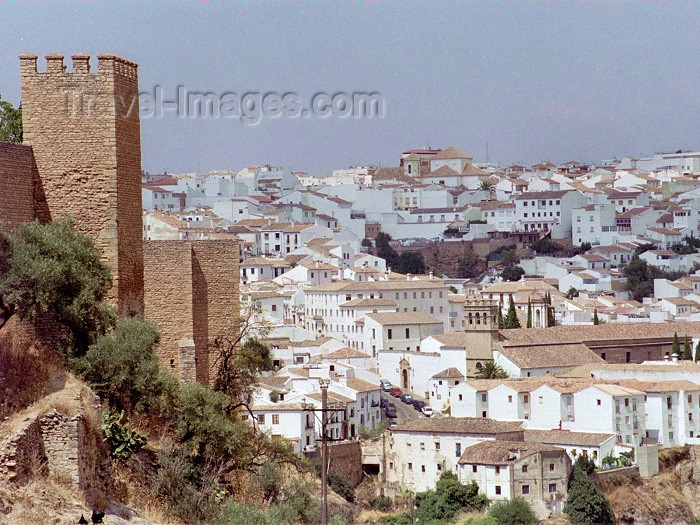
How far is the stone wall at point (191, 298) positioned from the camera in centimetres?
1582

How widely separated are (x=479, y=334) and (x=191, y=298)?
44920 millimetres

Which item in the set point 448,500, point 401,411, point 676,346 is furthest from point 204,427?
point 676,346

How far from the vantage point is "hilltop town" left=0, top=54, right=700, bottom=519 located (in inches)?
533

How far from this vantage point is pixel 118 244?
44.2ft

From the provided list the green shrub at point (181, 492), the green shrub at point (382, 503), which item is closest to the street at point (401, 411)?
the green shrub at point (382, 503)

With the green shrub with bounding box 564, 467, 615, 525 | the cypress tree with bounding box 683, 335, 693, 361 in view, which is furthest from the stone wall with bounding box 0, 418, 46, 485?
A: the cypress tree with bounding box 683, 335, 693, 361

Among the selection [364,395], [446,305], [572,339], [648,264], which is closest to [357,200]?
[648,264]

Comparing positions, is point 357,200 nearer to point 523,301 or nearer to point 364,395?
point 523,301

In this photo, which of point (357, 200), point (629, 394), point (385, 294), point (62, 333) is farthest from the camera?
point (357, 200)

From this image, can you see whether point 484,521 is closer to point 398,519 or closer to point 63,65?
point 398,519

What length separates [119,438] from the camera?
12883 mm

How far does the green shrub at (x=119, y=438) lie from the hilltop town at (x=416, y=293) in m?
1.13

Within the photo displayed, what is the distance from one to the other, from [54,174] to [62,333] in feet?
5.18

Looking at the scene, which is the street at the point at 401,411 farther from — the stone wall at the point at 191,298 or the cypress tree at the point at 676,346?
the stone wall at the point at 191,298
